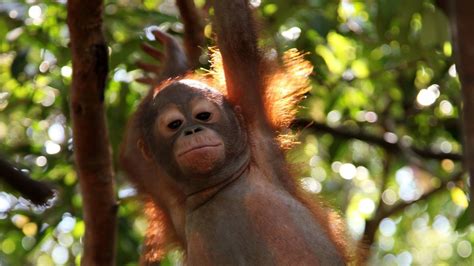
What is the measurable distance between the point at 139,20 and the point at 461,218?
203cm

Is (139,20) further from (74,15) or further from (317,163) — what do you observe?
(317,163)

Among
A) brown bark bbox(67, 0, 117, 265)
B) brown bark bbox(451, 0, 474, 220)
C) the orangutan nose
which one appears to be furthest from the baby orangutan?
brown bark bbox(451, 0, 474, 220)

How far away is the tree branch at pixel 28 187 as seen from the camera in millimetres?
1562

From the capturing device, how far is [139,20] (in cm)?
500

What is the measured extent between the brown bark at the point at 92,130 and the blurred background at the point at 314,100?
17.7 inches

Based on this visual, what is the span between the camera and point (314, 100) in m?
5.51

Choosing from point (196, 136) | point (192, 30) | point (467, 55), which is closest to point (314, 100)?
point (192, 30)

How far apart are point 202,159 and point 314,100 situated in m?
2.07

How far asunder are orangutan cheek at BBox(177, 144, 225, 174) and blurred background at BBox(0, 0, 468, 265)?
46 cm

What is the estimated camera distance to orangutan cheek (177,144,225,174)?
3541 millimetres

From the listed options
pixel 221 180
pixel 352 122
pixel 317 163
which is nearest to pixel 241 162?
pixel 221 180

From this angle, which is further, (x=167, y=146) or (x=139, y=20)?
(x=139, y=20)

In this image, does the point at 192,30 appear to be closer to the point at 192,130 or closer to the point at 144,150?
the point at 144,150

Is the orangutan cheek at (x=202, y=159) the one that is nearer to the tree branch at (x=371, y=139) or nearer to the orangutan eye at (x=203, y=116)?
the orangutan eye at (x=203, y=116)
